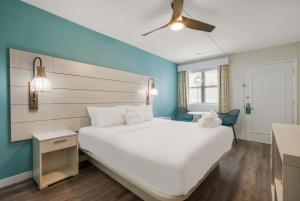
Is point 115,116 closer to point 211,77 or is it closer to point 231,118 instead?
point 231,118

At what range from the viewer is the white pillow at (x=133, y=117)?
2.97 meters

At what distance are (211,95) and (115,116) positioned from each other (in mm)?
3465

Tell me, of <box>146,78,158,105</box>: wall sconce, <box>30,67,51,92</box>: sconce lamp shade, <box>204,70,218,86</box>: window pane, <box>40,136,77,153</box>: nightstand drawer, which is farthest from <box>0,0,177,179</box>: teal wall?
<box>204,70,218,86</box>: window pane

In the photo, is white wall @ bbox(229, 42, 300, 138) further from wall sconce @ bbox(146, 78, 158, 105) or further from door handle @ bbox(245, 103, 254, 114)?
wall sconce @ bbox(146, 78, 158, 105)

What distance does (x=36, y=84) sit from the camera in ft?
6.94

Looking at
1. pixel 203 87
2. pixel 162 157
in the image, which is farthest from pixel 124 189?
pixel 203 87

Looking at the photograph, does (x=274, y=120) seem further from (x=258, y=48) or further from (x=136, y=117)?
(x=136, y=117)

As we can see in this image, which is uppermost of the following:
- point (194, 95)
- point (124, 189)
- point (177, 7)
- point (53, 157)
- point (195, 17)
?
point (195, 17)

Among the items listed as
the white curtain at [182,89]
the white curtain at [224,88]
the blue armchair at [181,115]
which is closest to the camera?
the white curtain at [224,88]

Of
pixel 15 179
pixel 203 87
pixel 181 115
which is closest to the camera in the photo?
pixel 15 179

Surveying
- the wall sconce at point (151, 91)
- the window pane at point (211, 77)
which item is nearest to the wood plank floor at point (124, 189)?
the wall sconce at point (151, 91)

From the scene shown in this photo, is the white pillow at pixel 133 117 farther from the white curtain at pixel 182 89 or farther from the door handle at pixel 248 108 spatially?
the door handle at pixel 248 108

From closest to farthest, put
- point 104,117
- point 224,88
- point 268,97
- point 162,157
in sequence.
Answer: point 162,157 < point 104,117 < point 268,97 < point 224,88

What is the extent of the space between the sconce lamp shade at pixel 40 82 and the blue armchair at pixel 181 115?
3807mm
